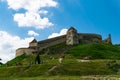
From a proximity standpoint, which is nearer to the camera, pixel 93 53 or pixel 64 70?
pixel 64 70

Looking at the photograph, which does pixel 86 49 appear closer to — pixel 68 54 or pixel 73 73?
pixel 68 54

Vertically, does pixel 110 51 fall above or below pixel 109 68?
above

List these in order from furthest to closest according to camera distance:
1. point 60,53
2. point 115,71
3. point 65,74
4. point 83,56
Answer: point 60,53 < point 83,56 < point 115,71 < point 65,74

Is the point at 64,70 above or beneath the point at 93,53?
beneath

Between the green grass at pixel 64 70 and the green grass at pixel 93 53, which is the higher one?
the green grass at pixel 93 53

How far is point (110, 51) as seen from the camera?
199 metres

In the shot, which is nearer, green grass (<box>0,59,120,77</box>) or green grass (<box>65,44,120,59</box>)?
green grass (<box>0,59,120,77</box>)

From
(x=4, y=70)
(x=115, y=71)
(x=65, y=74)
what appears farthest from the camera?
(x=4, y=70)

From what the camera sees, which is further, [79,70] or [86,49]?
[86,49]

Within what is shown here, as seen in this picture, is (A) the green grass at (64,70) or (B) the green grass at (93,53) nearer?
(A) the green grass at (64,70)

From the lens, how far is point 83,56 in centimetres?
18238

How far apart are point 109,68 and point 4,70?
39643mm

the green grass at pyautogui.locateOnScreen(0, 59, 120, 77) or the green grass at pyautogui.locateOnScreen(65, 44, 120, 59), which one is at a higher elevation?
the green grass at pyautogui.locateOnScreen(65, 44, 120, 59)

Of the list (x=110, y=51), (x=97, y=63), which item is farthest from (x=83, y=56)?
(x=97, y=63)
